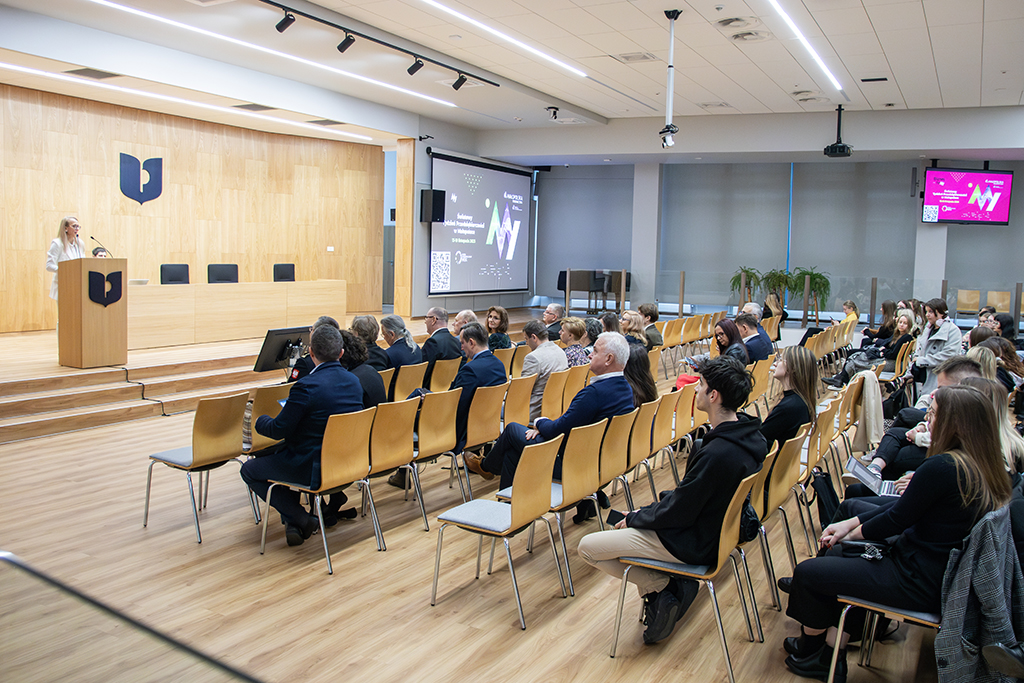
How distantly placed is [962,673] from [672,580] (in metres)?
1.14

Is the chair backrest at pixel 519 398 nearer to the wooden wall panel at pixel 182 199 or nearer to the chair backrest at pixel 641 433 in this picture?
the chair backrest at pixel 641 433

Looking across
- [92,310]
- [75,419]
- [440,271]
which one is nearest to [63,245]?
[92,310]

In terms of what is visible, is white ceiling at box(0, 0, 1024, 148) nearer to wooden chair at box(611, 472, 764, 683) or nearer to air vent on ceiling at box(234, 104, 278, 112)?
air vent on ceiling at box(234, 104, 278, 112)

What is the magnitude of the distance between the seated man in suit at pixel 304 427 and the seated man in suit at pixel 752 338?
4.00 meters

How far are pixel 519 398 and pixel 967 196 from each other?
489 inches

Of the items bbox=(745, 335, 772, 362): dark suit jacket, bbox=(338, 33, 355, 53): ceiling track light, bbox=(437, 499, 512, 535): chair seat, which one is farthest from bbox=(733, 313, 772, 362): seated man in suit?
bbox=(338, 33, 355, 53): ceiling track light

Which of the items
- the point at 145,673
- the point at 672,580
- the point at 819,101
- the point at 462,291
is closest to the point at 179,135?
the point at 462,291

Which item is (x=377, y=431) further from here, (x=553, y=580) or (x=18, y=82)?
(x=18, y=82)

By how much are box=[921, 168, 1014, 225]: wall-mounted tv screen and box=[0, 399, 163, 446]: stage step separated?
13.7 meters

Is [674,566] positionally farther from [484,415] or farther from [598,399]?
[484,415]

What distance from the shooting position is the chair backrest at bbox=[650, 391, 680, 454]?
5156 millimetres

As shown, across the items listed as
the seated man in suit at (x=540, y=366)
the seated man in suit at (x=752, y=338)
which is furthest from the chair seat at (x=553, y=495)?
the seated man in suit at (x=752, y=338)

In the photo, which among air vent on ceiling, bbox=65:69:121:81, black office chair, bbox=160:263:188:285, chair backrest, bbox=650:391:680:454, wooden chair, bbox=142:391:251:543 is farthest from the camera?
black office chair, bbox=160:263:188:285

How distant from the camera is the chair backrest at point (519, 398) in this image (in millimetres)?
5664
